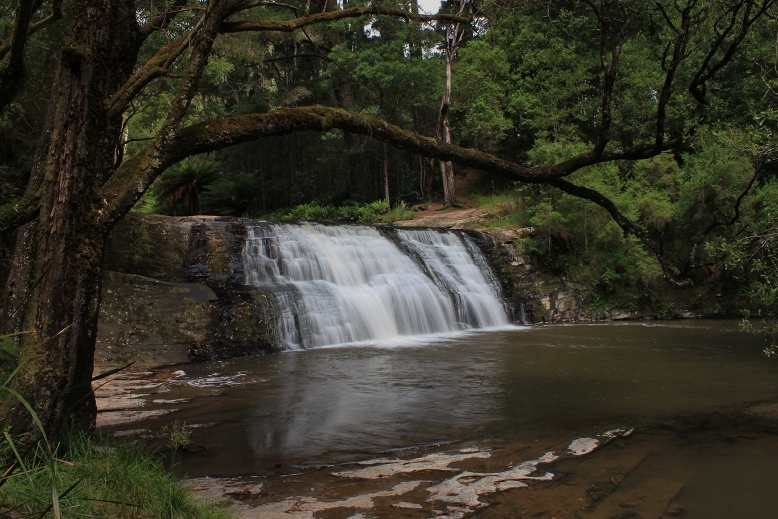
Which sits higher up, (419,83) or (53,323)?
(419,83)

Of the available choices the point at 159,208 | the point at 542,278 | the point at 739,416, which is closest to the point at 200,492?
the point at 739,416

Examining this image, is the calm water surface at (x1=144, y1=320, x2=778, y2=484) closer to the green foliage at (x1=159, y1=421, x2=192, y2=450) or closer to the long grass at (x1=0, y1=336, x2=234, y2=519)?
the green foliage at (x1=159, y1=421, x2=192, y2=450)

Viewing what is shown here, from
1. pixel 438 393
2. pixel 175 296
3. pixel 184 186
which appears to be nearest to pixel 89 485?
pixel 438 393

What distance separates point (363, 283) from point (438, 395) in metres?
7.37

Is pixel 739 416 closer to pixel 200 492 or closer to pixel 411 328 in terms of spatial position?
pixel 200 492

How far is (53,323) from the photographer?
11.4ft

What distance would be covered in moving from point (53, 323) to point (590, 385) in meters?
6.92

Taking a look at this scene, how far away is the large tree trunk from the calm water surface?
1514 mm

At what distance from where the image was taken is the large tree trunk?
3.38 meters

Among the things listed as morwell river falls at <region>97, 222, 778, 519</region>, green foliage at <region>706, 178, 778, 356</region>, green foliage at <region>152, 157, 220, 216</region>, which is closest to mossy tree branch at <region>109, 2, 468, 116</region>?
morwell river falls at <region>97, 222, 778, 519</region>

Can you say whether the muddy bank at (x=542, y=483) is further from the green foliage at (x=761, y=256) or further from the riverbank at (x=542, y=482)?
the green foliage at (x=761, y=256)

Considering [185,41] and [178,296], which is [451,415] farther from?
[178,296]

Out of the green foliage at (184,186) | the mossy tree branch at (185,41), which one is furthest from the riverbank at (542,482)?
the green foliage at (184,186)

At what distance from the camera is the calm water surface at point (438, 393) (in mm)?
5609
